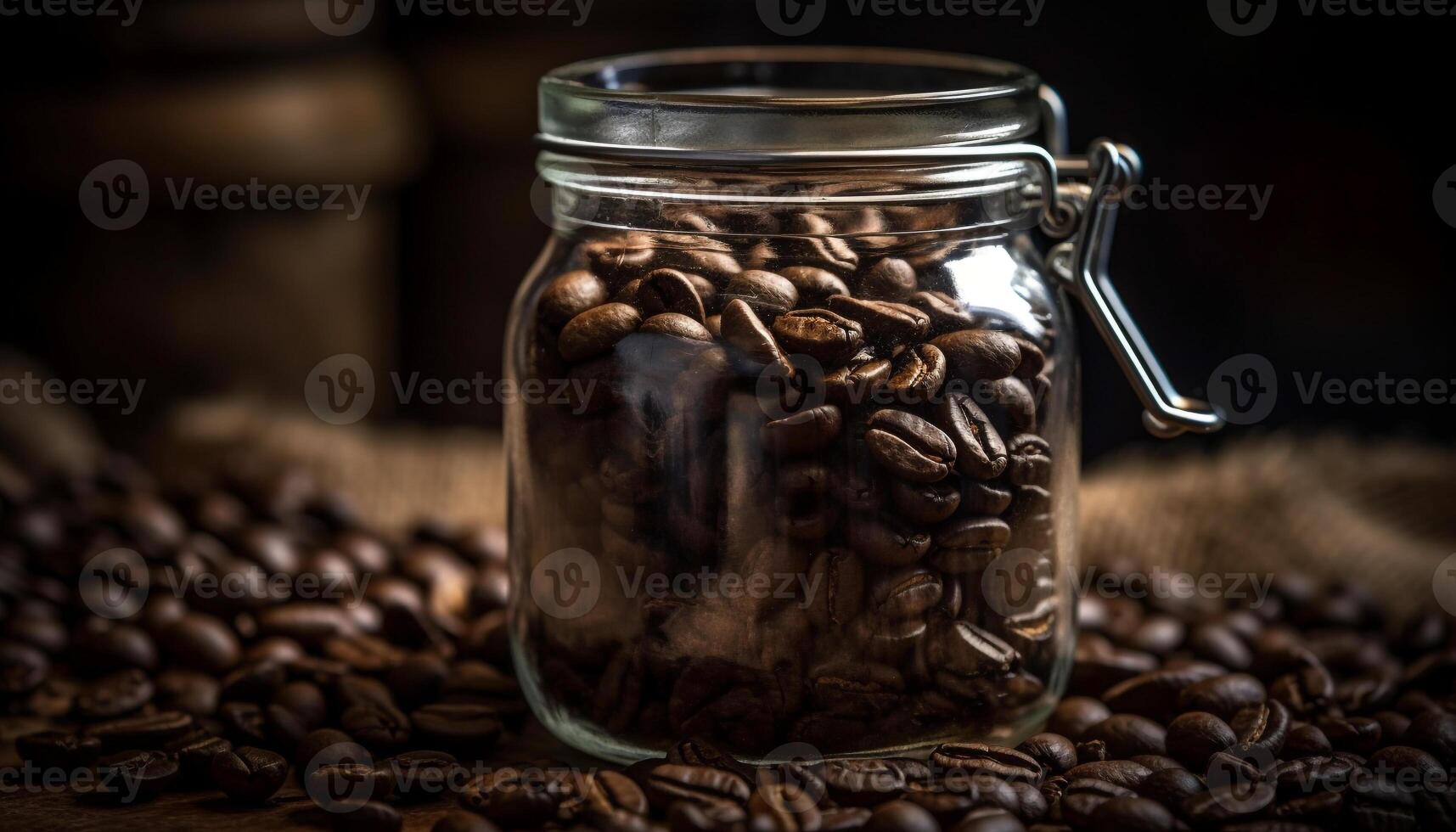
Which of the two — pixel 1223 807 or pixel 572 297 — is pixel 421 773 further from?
pixel 1223 807

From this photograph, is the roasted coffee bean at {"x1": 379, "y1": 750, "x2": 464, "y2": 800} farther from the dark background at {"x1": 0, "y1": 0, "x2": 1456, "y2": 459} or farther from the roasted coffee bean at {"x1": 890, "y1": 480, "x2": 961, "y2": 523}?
the dark background at {"x1": 0, "y1": 0, "x2": 1456, "y2": 459}

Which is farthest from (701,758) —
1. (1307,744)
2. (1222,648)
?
(1222,648)

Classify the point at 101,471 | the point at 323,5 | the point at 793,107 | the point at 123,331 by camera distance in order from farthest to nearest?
the point at 323,5
the point at 123,331
the point at 101,471
the point at 793,107

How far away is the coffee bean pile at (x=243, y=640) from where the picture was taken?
1.16 meters

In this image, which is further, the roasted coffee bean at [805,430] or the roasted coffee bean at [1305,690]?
the roasted coffee bean at [1305,690]

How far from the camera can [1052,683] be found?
121 centimetres

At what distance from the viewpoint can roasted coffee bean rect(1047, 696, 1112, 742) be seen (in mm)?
1200

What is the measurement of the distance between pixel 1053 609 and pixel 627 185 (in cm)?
49

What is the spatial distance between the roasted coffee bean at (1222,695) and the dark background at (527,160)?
126 centimetres

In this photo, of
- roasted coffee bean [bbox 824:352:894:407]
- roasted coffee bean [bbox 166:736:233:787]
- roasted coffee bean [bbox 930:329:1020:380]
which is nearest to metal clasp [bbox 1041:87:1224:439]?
roasted coffee bean [bbox 930:329:1020:380]

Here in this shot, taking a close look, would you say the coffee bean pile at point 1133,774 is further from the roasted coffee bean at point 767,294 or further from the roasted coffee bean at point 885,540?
the roasted coffee bean at point 767,294

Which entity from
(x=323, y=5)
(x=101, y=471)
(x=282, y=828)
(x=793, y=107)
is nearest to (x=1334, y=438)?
(x=793, y=107)

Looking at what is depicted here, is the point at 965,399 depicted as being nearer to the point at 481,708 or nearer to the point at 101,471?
the point at 481,708

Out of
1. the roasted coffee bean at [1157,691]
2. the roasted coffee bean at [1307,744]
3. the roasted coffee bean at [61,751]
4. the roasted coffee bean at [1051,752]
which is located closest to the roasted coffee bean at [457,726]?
the roasted coffee bean at [61,751]
